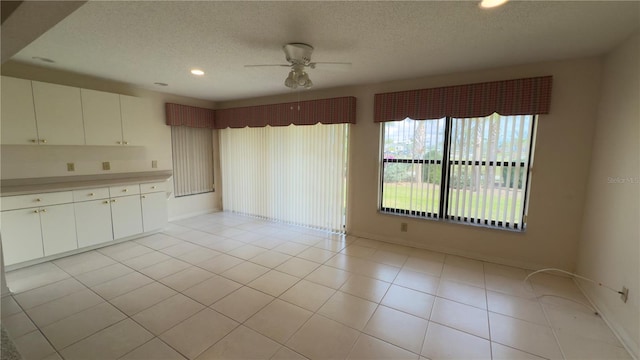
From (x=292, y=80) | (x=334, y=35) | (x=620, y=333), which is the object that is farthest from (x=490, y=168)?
(x=292, y=80)

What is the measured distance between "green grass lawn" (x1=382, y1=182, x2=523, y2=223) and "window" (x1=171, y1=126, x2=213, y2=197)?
378 cm

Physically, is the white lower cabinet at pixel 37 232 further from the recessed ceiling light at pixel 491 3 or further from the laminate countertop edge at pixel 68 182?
the recessed ceiling light at pixel 491 3

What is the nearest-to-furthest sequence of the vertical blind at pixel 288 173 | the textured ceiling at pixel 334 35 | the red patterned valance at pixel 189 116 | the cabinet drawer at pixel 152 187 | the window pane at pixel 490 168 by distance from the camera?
the textured ceiling at pixel 334 35 → the window pane at pixel 490 168 → the cabinet drawer at pixel 152 187 → the vertical blind at pixel 288 173 → the red patterned valance at pixel 189 116

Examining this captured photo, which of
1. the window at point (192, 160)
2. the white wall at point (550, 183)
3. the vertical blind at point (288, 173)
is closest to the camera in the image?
the white wall at point (550, 183)

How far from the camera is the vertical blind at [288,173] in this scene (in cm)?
427

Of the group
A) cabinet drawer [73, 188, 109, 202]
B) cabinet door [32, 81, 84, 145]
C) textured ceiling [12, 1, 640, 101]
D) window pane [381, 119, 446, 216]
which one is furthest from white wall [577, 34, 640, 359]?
cabinet door [32, 81, 84, 145]

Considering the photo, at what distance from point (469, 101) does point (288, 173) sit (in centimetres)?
305

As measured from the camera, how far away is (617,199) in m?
2.19

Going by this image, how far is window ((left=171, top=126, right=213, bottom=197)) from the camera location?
16.0 feet

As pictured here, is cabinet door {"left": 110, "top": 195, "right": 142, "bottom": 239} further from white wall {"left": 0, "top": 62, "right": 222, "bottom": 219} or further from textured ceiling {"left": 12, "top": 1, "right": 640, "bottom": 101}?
textured ceiling {"left": 12, "top": 1, "right": 640, "bottom": 101}

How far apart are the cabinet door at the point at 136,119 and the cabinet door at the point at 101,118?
0.26 ft

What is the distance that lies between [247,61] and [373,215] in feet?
9.04

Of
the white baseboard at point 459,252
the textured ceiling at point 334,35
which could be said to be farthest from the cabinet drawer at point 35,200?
the white baseboard at point 459,252

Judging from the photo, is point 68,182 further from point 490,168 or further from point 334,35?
point 490,168
